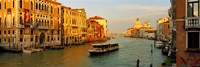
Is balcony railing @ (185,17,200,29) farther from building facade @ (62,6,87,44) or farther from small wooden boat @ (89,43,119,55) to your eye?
building facade @ (62,6,87,44)

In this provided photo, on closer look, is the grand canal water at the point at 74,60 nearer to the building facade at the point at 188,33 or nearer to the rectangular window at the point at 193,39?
the building facade at the point at 188,33

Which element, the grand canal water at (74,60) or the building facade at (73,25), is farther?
the building facade at (73,25)

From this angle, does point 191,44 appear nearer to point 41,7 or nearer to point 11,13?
point 11,13

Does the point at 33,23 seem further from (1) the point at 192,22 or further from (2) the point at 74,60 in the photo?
(1) the point at 192,22

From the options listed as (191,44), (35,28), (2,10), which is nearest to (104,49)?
(35,28)

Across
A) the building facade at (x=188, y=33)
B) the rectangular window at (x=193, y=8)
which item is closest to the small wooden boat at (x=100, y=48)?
the building facade at (x=188, y=33)

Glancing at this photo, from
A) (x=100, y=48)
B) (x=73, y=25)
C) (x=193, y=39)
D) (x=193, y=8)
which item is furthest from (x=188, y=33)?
(x=73, y=25)

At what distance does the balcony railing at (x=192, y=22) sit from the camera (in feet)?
32.7

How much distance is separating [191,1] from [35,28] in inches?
1182

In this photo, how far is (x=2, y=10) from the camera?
35.4 meters

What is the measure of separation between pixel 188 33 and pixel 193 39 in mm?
264

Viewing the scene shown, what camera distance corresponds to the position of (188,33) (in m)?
10.3

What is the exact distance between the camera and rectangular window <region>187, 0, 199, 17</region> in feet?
33.2

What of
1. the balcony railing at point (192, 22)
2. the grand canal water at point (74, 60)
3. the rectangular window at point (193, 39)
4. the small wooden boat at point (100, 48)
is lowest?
the grand canal water at point (74, 60)
